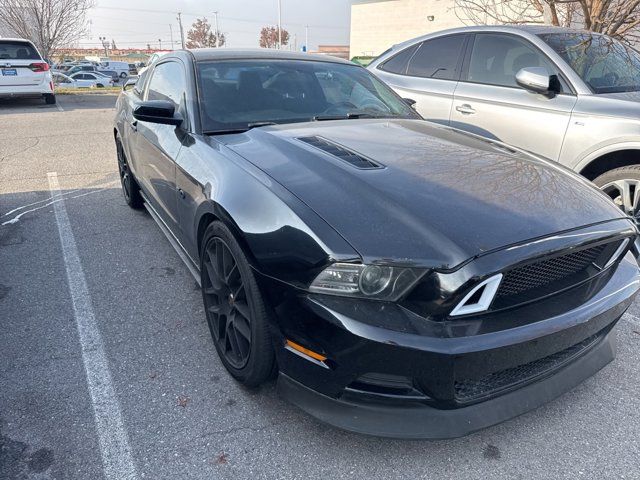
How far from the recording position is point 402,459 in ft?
6.59

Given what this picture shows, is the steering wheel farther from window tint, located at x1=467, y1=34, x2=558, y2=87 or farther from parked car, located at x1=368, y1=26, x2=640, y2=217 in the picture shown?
window tint, located at x1=467, y1=34, x2=558, y2=87

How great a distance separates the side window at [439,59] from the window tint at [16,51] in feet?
39.0

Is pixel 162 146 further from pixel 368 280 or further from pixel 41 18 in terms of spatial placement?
pixel 41 18

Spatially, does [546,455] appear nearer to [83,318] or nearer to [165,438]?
[165,438]

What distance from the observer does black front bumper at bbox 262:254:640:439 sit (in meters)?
→ 1.69

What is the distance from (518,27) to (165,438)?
454 centimetres

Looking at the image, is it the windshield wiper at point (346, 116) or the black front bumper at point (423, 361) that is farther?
the windshield wiper at point (346, 116)

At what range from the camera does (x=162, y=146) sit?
3.28 meters

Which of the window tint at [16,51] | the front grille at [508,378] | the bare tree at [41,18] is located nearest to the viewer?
the front grille at [508,378]

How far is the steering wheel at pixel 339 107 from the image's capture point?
327 cm

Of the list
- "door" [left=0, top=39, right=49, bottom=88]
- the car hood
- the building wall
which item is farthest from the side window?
the building wall

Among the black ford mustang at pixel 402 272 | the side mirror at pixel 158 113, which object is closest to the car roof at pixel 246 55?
the side mirror at pixel 158 113

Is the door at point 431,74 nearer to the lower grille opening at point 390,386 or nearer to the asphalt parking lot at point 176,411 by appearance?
the asphalt parking lot at point 176,411

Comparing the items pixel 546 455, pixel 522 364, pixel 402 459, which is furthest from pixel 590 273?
pixel 402 459
